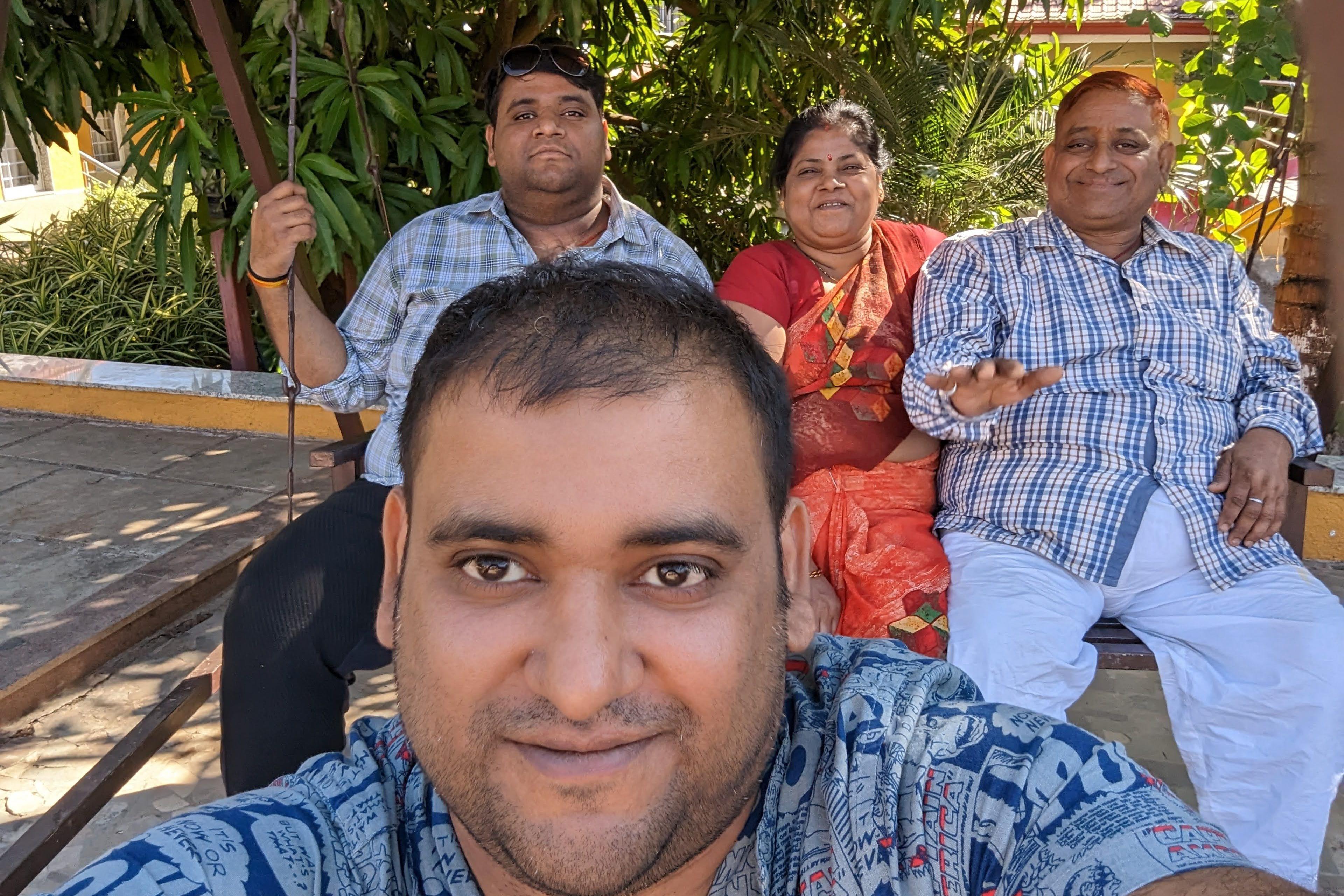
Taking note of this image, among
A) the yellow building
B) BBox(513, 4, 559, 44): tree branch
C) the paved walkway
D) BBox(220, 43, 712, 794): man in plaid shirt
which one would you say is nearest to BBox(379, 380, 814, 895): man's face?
BBox(220, 43, 712, 794): man in plaid shirt

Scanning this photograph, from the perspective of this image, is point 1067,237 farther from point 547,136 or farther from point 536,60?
point 536,60

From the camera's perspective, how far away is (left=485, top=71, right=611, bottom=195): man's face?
2.82m

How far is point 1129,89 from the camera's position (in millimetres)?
2637

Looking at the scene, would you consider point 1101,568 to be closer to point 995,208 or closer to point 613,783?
point 613,783

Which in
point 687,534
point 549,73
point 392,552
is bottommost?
point 392,552

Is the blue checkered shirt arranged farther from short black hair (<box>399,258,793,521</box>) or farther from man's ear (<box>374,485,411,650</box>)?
man's ear (<box>374,485,411,650</box>)

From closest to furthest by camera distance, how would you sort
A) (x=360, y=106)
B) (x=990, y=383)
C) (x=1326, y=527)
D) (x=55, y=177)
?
(x=990, y=383), (x=360, y=106), (x=1326, y=527), (x=55, y=177)

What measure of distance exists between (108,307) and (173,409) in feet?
5.94

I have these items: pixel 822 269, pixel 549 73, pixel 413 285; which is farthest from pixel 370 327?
pixel 822 269

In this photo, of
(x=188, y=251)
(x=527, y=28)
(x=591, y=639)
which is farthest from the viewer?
(x=527, y=28)

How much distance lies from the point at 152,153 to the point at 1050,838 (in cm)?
413

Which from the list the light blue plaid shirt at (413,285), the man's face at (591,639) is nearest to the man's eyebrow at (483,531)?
the man's face at (591,639)

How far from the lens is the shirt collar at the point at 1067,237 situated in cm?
264

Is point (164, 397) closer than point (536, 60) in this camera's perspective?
No
